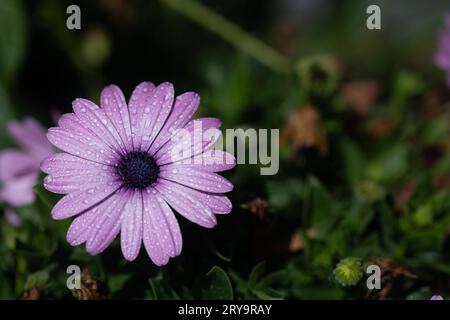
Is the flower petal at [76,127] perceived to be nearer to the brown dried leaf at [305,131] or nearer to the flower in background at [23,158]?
the flower in background at [23,158]

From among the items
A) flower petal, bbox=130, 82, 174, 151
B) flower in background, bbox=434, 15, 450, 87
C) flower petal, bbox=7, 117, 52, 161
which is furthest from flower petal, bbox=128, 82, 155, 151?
flower in background, bbox=434, 15, 450, 87

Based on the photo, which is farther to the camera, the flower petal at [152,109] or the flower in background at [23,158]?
the flower in background at [23,158]

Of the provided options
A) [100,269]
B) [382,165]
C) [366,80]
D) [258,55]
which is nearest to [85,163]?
[100,269]

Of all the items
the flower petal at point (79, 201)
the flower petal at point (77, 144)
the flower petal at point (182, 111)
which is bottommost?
the flower petal at point (79, 201)

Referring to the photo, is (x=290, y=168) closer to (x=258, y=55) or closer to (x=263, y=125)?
(x=263, y=125)

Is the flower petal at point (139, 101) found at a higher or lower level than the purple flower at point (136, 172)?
higher

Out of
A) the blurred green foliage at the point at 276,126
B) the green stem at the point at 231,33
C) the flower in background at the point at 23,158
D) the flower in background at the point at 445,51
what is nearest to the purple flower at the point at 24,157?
the flower in background at the point at 23,158

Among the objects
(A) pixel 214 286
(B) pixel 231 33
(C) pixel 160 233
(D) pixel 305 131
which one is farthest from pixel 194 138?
(B) pixel 231 33
